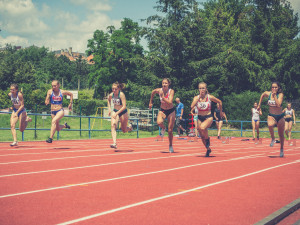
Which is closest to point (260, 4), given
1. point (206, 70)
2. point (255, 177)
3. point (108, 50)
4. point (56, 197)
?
point (206, 70)

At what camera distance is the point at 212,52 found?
36625 millimetres

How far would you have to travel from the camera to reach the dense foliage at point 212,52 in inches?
1363

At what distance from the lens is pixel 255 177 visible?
7.15m

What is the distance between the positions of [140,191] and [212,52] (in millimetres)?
32515

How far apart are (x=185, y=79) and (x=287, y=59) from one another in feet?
45.3

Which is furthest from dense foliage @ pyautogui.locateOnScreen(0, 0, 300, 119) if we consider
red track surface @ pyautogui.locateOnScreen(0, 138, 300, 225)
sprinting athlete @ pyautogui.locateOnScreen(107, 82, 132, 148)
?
red track surface @ pyautogui.locateOnScreen(0, 138, 300, 225)

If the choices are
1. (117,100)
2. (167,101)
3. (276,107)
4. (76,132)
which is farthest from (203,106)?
(76,132)

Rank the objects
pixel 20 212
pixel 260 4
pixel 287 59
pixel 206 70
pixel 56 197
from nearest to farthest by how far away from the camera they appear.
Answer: pixel 20 212 → pixel 56 197 → pixel 206 70 → pixel 287 59 → pixel 260 4

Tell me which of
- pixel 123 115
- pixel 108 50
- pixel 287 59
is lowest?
pixel 123 115

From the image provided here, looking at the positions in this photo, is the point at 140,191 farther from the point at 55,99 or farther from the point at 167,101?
the point at 55,99

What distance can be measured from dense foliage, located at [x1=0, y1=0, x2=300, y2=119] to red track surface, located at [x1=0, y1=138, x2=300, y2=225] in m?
25.6

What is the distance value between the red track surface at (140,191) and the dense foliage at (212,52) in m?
25.6

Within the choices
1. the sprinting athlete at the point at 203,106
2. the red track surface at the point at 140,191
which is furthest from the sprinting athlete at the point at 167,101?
the red track surface at the point at 140,191

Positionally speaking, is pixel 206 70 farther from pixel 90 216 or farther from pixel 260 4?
pixel 90 216
